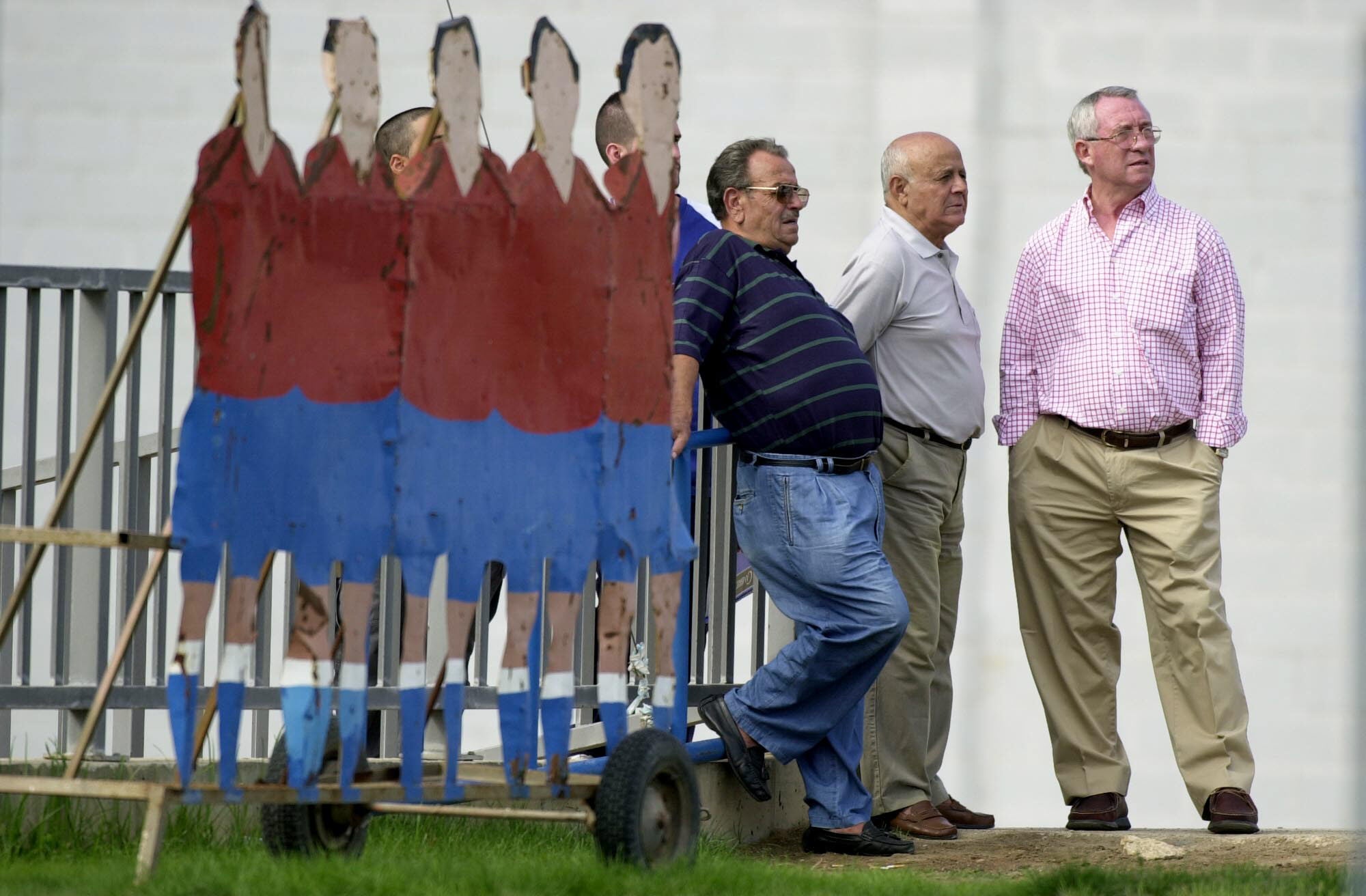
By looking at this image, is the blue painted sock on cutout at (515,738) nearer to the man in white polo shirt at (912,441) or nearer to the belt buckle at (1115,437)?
the man in white polo shirt at (912,441)

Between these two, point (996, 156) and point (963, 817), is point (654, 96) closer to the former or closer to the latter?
point (963, 817)

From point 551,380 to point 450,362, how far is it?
0.18 meters

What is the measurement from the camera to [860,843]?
4035 millimetres

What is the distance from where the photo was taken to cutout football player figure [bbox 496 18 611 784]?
310 cm

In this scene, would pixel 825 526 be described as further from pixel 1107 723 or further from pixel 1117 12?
pixel 1117 12

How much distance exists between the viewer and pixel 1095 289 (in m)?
4.55

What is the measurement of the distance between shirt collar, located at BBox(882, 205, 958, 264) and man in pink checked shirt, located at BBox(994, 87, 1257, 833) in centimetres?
38

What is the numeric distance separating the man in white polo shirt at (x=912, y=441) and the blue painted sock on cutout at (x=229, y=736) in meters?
1.83

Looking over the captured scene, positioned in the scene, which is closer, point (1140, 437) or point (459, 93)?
point (459, 93)

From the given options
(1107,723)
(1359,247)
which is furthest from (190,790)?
(1107,723)

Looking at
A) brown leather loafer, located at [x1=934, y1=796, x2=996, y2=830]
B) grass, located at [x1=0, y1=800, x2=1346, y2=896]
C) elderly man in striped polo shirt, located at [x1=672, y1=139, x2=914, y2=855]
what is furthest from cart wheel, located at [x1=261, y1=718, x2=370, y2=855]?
brown leather loafer, located at [x1=934, y1=796, x2=996, y2=830]

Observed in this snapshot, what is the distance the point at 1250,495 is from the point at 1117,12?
1602 mm

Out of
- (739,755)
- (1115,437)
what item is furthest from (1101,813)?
(739,755)

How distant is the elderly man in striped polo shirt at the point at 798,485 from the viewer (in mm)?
3904
